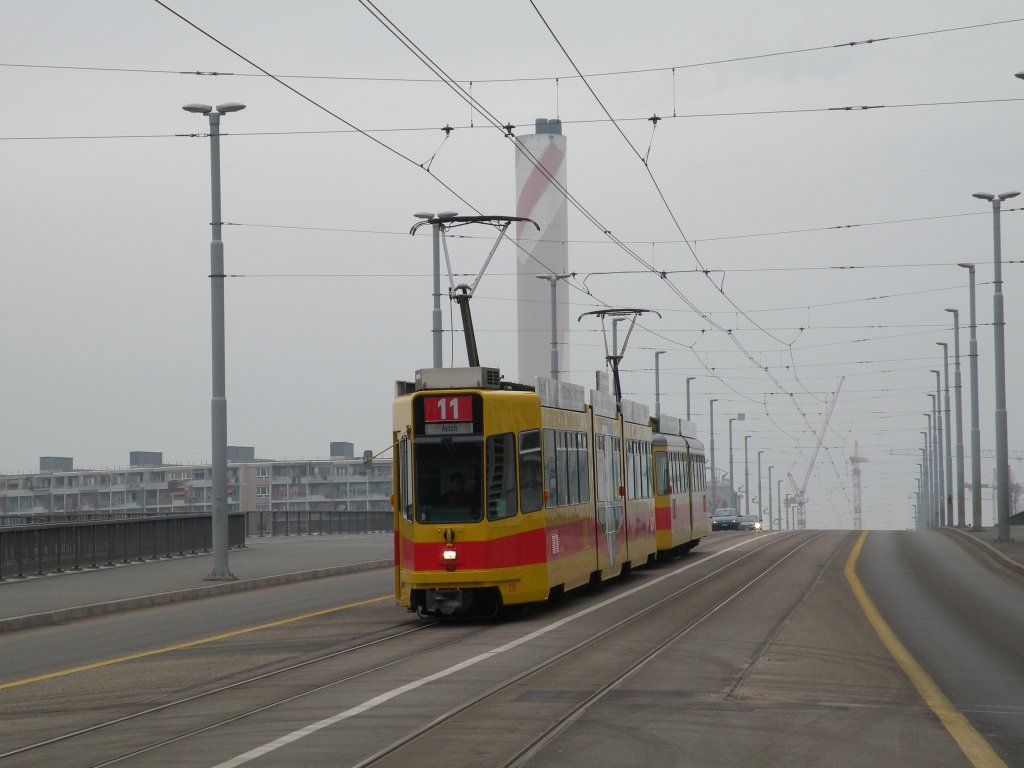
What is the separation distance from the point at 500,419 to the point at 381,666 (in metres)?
5.42

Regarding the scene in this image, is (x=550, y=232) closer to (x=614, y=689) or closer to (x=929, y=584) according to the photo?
(x=929, y=584)

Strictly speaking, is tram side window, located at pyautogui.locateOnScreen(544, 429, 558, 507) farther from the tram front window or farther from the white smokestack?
the white smokestack

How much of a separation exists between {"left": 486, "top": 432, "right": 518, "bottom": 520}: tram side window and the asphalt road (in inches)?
57.9

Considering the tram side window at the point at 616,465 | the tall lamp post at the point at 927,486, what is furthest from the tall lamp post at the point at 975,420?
the tall lamp post at the point at 927,486

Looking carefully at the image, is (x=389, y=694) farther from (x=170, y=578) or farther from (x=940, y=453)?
(x=940, y=453)

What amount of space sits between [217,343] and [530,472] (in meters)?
10.5

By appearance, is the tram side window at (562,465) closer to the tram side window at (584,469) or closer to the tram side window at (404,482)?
the tram side window at (584,469)

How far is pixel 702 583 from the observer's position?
2583 cm

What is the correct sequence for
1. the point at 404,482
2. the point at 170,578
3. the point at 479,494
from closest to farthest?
the point at 479,494, the point at 404,482, the point at 170,578

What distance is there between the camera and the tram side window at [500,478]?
1823 centimetres

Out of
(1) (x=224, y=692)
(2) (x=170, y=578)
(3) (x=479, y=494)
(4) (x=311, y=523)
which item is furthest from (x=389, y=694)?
(4) (x=311, y=523)

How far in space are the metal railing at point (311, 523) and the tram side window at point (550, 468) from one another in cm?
3256

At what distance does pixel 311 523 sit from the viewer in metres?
54.2

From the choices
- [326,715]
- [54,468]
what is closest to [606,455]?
[326,715]
